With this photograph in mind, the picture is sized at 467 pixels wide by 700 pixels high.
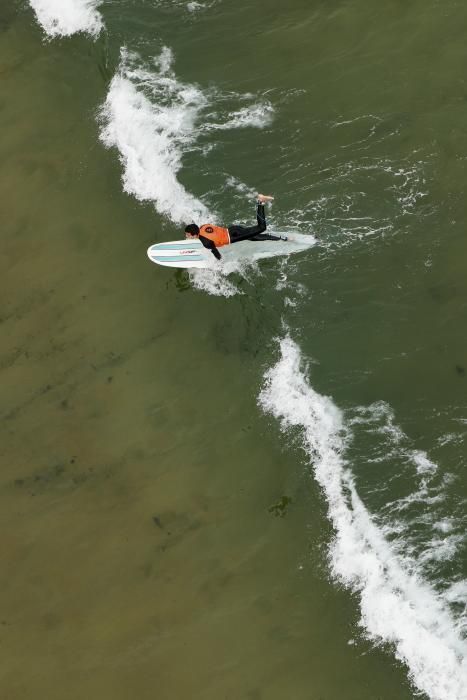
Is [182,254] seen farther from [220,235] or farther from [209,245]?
[220,235]

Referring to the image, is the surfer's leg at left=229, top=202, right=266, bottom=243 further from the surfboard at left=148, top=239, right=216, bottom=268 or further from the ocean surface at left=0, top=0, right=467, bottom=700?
the surfboard at left=148, top=239, right=216, bottom=268

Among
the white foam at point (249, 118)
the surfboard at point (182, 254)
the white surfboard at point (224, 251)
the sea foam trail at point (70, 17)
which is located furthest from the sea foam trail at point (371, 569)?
the sea foam trail at point (70, 17)

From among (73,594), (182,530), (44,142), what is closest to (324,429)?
(182,530)

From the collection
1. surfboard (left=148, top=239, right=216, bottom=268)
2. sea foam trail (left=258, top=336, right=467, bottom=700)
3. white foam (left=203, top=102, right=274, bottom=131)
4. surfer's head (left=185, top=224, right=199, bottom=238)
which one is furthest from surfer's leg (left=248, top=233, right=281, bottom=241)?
white foam (left=203, top=102, right=274, bottom=131)

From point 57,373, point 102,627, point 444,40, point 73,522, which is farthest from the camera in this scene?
point 444,40

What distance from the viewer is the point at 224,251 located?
1712 cm

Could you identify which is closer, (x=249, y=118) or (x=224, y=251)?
(x=224, y=251)

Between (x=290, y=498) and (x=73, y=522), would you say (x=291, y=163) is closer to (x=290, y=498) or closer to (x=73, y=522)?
(x=290, y=498)

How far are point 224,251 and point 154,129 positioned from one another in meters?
4.54

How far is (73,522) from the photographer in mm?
15742

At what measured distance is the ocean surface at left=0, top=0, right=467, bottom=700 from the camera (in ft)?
46.1

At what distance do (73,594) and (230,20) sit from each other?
607 inches

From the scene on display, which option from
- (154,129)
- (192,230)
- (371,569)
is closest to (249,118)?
(154,129)

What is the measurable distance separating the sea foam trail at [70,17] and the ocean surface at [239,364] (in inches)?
23.4
